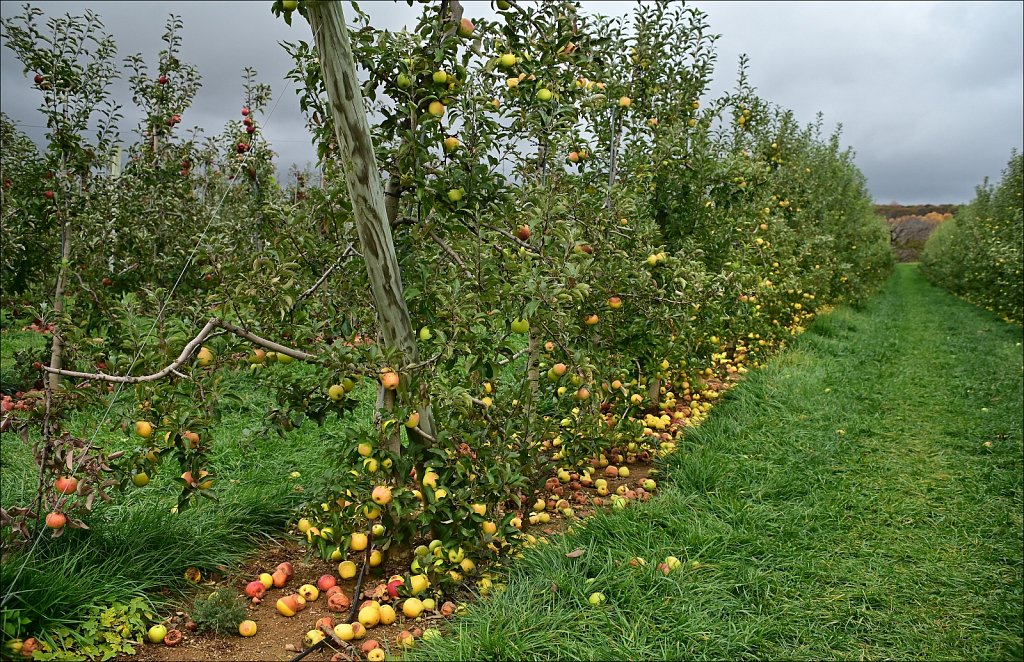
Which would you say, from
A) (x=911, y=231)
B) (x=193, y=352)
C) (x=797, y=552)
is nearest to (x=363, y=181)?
(x=193, y=352)

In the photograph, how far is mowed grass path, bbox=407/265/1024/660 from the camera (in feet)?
7.54

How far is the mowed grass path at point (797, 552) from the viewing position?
2.30 metres

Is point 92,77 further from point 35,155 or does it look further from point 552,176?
point 552,176

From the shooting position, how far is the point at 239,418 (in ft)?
15.6

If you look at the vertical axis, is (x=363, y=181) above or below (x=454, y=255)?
above

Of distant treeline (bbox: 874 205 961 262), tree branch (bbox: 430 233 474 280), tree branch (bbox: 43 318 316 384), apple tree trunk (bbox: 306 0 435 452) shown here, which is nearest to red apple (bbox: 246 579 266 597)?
apple tree trunk (bbox: 306 0 435 452)

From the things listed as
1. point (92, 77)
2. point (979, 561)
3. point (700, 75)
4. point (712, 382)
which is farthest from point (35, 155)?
point (979, 561)

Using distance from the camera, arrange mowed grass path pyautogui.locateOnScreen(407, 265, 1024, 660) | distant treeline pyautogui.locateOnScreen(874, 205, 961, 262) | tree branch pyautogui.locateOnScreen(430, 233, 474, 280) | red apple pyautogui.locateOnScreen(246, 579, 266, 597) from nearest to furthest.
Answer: mowed grass path pyautogui.locateOnScreen(407, 265, 1024, 660) → tree branch pyautogui.locateOnScreen(430, 233, 474, 280) → red apple pyautogui.locateOnScreen(246, 579, 266, 597) → distant treeline pyautogui.locateOnScreen(874, 205, 961, 262)

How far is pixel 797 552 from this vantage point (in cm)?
305

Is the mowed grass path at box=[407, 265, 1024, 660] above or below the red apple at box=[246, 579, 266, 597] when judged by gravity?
below

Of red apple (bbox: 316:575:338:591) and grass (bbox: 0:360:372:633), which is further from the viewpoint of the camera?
red apple (bbox: 316:575:338:591)

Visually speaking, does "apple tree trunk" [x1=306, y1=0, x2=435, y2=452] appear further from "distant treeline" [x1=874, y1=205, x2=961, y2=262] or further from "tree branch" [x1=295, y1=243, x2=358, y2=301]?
"distant treeline" [x1=874, y1=205, x2=961, y2=262]

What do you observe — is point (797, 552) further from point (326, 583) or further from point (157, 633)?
point (157, 633)

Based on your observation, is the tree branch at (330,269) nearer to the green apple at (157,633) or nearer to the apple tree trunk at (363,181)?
the apple tree trunk at (363,181)
